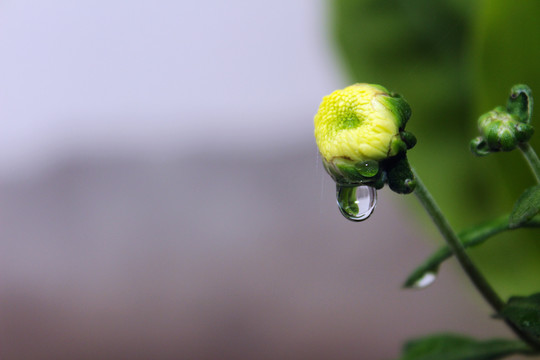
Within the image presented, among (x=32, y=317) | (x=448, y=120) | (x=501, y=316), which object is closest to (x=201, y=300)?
(x=32, y=317)

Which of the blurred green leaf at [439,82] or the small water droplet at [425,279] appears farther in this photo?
the blurred green leaf at [439,82]

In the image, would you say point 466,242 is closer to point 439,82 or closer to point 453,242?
point 453,242

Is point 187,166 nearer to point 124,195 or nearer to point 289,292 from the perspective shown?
point 124,195

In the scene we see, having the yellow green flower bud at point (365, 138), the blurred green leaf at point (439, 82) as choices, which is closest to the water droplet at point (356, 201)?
the yellow green flower bud at point (365, 138)

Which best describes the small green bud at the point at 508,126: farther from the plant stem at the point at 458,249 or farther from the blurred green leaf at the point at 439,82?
the blurred green leaf at the point at 439,82

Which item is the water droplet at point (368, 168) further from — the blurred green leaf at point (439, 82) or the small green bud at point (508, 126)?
the blurred green leaf at point (439, 82)

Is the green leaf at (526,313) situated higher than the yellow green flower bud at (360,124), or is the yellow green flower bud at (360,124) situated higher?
the yellow green flower bud at (360,124)

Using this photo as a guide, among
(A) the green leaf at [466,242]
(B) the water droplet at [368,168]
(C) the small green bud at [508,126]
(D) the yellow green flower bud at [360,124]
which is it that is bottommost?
(A) the green leaf at [466,242]

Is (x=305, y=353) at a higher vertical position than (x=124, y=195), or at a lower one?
lower

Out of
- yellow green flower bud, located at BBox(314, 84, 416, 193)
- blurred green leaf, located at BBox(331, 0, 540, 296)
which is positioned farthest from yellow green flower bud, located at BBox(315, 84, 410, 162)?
blurred green leaf, located at BBox(331, 0, 540, 296)

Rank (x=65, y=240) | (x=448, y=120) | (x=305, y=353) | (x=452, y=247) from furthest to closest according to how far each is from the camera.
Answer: (x=65, y=240)
(x=305, y=353)
(x=448, y=120)
(x=452, y=247)
